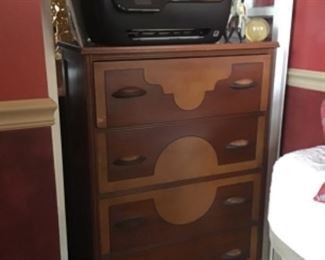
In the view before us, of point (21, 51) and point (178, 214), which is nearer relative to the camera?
point (21, 51)

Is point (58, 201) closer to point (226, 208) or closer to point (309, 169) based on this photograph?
point (226, 208)

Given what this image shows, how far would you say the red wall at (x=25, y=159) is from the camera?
1165mm

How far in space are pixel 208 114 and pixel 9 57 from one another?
0.70 metres

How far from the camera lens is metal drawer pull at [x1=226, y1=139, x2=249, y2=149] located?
1551 millimetres

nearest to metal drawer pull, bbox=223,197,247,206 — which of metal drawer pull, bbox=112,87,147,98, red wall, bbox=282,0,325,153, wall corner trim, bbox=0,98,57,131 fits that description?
red wall, bbox=282,0,325,153

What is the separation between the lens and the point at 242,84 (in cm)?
150

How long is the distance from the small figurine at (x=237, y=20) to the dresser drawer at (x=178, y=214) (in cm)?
58

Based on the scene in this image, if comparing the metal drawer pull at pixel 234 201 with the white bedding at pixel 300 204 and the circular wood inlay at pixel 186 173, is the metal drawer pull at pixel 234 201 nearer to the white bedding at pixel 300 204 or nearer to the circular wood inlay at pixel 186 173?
the circular wood inlay at pixel 186 173

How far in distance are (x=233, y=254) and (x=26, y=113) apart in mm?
1010

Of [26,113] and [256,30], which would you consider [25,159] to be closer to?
[26,113]

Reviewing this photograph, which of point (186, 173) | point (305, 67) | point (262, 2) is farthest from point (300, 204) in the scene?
point (262, 2)

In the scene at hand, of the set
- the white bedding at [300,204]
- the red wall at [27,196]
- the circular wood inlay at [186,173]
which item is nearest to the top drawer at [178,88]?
the circular wood inlay at [186,173]

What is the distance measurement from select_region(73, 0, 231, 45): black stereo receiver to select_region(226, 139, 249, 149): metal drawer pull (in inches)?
15.6

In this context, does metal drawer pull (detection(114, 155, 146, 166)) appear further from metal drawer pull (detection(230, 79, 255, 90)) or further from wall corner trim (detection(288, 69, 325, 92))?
wall corner trim (detection(288, 69, 325, 92))
